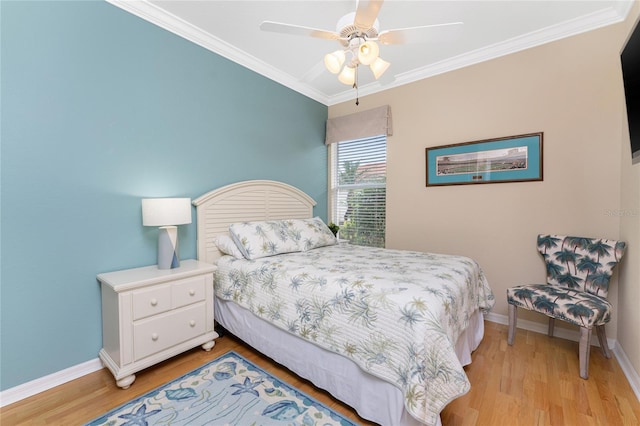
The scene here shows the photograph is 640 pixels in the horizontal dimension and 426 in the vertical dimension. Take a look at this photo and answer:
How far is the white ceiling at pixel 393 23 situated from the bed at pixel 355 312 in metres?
1.42

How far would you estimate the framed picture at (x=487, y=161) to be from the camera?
2514mm

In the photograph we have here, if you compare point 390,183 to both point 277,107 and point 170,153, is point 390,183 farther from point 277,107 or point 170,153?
point 170,153

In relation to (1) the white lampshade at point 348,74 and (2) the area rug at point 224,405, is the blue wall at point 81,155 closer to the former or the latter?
(2) the area rug at point 224,405

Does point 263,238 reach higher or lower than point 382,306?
higher

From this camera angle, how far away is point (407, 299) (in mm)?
1349

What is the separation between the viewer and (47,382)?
68.6 inches

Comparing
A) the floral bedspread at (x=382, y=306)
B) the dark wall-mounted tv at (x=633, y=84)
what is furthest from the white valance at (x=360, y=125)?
the dark wall-mounted tv at (x=633, y=84)

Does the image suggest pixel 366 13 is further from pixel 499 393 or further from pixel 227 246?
pixel 499 393

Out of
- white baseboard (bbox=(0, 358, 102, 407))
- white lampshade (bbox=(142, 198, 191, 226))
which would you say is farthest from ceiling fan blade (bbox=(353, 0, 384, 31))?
white baseboard (bbox=(0, 358, 102, 407))

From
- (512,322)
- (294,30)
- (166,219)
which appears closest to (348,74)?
(294,30)

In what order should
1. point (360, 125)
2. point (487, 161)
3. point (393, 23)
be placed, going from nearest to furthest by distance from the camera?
point (393, 23) < point (487, 161) < point (360, 125)

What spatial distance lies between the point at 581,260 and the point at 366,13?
2.46 metres

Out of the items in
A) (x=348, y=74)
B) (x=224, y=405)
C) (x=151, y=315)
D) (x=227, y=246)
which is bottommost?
(x=224, y=405)

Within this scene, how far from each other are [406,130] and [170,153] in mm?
2553
